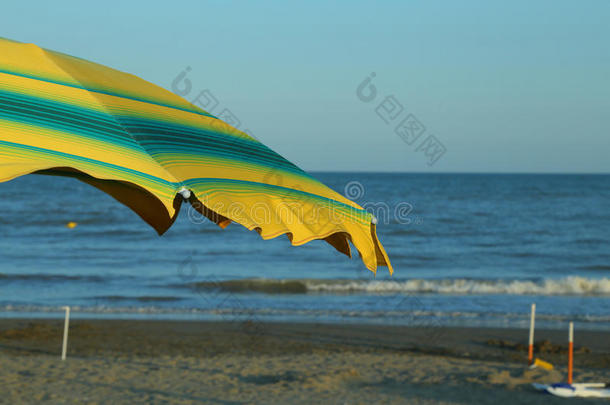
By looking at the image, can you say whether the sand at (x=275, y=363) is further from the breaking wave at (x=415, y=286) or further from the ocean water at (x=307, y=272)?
the breaking wave at (x=415, y=286)

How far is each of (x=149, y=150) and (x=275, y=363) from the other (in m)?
6.75

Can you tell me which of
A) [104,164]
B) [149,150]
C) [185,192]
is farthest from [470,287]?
[104,164]

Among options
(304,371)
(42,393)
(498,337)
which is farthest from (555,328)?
(42,393)

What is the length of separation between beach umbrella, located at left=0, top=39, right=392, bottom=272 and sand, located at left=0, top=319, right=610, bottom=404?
4464 millimetres

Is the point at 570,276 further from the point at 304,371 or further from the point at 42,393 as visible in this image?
the point at 42,393

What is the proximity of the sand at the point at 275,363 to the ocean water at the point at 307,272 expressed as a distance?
4.43ft

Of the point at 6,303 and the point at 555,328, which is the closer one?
the point at 555,328

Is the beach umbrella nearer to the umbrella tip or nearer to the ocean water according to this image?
the umbrella tip

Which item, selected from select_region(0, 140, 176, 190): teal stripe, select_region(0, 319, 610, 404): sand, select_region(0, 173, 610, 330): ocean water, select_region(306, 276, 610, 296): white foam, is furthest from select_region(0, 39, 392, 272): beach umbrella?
select_region(306, 276, 610, 296): white foam

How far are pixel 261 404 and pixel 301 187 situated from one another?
14.4ft

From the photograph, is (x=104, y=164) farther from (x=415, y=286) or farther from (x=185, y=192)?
(x=415, y=286)

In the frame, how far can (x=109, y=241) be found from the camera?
27766 millimetres

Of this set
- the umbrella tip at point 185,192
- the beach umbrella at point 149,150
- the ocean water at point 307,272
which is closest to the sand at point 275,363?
the ocean water at point 307,272

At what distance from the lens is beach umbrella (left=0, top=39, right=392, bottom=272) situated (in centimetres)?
261
